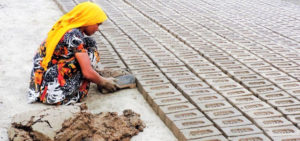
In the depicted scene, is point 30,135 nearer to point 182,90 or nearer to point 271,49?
point 182,90

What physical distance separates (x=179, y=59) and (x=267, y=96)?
1363 mm

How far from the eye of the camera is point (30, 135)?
2840 mm

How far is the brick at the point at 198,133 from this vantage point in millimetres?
2938

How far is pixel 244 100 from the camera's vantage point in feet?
12.0

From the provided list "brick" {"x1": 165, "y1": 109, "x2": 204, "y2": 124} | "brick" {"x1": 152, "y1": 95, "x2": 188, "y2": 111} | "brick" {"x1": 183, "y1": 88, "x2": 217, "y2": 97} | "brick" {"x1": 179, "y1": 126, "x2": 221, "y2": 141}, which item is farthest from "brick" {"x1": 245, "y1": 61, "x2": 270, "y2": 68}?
"brick" {"x1": 179, "y1": 126, "x2": 221, "y2": 141}

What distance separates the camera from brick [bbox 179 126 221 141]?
9.64 ft

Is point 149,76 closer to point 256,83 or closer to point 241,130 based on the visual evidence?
point 256,83

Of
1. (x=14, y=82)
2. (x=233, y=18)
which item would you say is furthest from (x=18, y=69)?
(x=233, y=18)

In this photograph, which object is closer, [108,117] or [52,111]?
[52,111]

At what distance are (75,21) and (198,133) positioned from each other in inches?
65.2

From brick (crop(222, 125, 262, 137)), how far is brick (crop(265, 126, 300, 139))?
10 cm

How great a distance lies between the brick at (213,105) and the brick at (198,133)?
349 millimetres

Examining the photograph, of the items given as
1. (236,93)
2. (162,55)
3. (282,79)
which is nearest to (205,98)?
(236,93)

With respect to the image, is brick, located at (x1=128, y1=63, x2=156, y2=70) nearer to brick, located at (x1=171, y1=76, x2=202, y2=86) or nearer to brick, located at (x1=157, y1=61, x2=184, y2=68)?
brick, located at (x1=157, y1=61, x2=184, y2=68)
